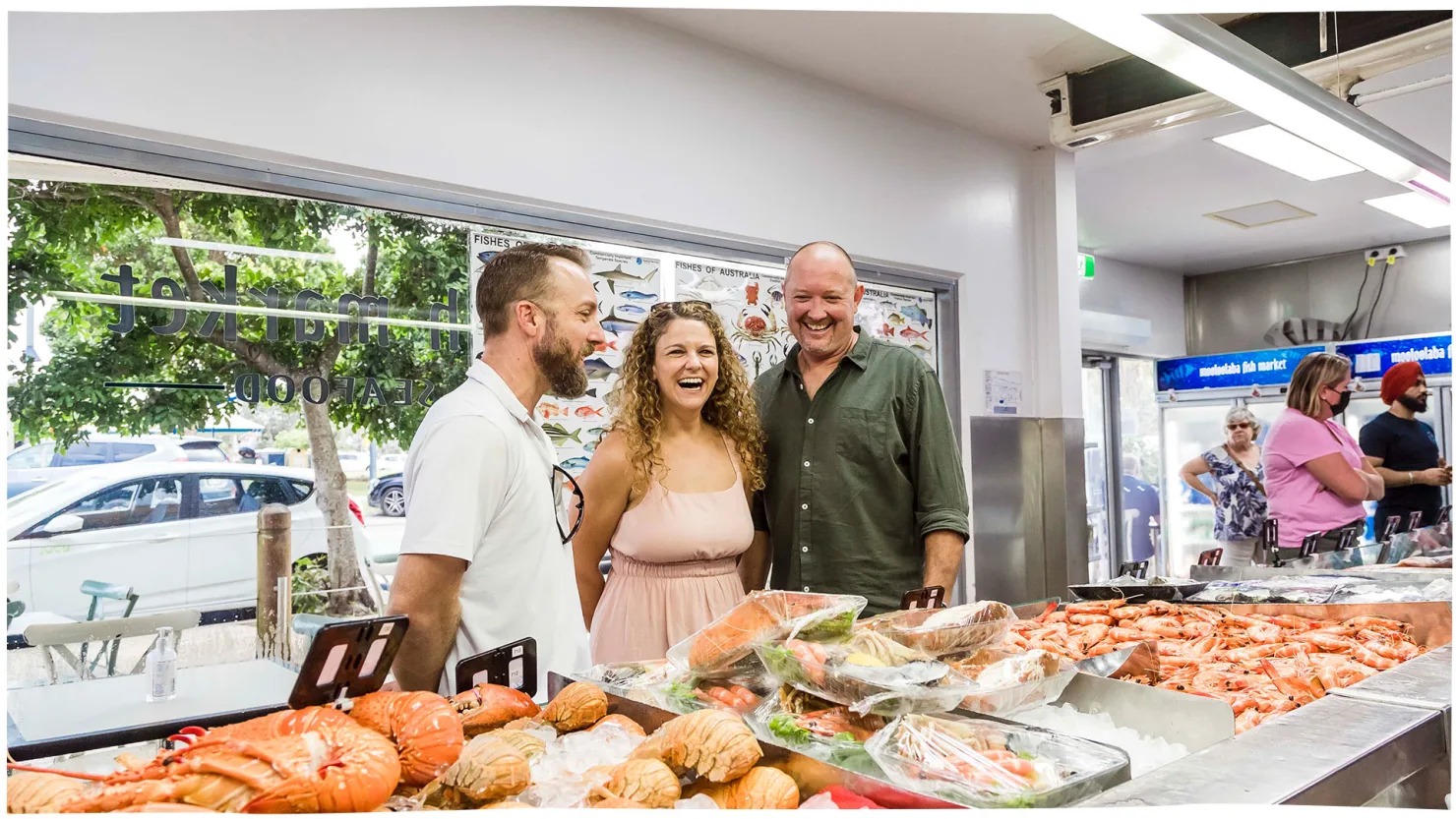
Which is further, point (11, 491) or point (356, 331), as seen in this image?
point (356, 331)

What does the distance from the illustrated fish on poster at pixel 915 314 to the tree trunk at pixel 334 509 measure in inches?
110

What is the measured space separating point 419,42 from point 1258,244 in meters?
7.23

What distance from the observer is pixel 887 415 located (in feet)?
8.49

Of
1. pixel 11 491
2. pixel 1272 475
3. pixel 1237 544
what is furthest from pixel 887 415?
pixel 1237 544

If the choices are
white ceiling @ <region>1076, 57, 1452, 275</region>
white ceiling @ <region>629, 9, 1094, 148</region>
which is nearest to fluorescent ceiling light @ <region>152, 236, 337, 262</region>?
white ceiling @ <region>629, 9, 1094, 148</region>

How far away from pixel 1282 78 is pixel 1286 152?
11.7 ft

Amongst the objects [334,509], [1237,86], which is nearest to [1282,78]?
[1237,86]

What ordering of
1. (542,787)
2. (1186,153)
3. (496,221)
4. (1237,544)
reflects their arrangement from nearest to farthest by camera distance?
(542,787) < (496,221) < (1186,153) < (1237,544)

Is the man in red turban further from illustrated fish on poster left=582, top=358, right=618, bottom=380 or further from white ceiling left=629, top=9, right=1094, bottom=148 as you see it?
illustrated fish on poster left=582, top=358, right=618, bottom=380

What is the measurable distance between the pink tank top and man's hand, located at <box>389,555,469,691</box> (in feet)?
1.99

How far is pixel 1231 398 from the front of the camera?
8.05 metres

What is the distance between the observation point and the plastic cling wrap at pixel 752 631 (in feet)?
4.47

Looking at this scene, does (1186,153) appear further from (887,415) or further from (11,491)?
(11,491)

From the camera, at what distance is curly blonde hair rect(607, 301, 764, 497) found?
2.41 meters
